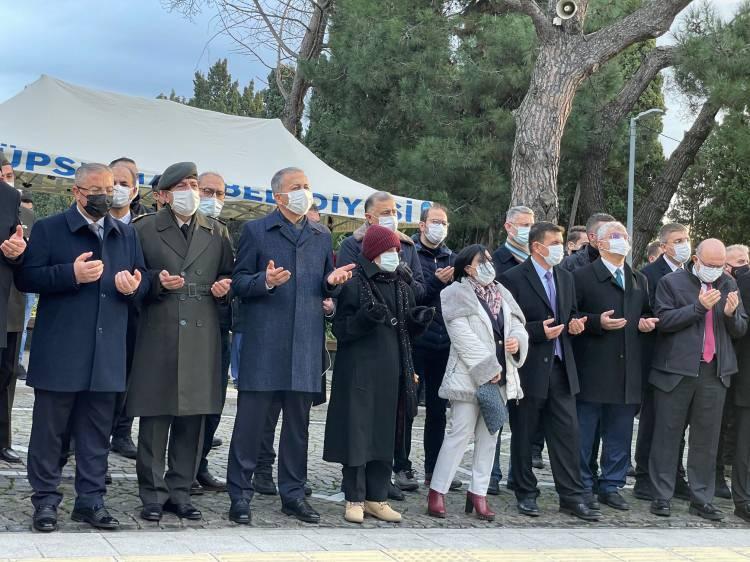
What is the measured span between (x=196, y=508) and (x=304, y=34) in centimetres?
2188

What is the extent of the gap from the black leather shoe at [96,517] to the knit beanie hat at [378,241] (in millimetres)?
2263

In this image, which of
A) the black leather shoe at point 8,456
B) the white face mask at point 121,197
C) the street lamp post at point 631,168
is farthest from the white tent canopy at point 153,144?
the street lamp post at point 631,168

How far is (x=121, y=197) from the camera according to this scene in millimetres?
6809

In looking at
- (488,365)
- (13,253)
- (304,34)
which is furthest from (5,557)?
(304,34)

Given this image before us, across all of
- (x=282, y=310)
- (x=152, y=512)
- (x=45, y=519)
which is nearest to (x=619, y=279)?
(x=282, y=310)

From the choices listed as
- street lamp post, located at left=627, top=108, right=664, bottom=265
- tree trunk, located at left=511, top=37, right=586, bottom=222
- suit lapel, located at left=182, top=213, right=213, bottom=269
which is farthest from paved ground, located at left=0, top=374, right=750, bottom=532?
street lamp post, located at left=627, top=108, right=664, bottom=265

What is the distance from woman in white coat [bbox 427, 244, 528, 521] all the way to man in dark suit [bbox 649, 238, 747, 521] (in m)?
1.42

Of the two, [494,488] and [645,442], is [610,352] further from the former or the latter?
[494,488]

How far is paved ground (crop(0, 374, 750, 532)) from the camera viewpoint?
5789 mm

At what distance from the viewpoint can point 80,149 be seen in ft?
46.1

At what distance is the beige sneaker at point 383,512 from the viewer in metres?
6.33

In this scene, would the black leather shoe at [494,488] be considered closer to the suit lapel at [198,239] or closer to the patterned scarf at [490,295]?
the patterned scarf at [490,295]

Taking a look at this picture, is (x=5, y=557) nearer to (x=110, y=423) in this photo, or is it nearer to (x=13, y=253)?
(x=110, y=423)

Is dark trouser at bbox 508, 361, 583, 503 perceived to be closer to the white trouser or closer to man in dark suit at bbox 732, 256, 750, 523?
the white trouser
